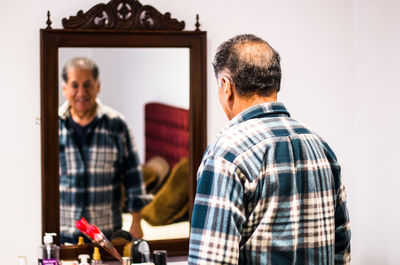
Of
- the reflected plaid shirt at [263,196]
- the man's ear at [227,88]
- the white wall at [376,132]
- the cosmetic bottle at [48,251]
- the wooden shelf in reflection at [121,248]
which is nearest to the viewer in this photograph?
the reflected plaid shirt at [263,196]

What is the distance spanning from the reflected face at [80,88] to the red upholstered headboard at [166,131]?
200mm

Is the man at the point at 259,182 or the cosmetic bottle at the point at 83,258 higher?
the man at the point at 259,182

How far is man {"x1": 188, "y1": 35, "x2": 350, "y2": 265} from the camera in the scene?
1.17 metres

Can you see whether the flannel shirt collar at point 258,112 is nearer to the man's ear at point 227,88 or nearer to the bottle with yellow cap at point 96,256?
the man's ear at point 227,88

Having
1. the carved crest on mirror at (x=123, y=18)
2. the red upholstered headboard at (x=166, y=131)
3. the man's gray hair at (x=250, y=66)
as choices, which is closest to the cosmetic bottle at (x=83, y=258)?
the red upholstered headboard at (x=166, y=131)

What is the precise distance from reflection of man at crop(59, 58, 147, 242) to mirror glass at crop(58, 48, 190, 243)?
1.1 inches

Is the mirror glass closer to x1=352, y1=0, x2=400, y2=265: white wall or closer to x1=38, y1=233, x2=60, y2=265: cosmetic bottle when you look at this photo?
x1=38, y1=233, x2=60, y2=265: cosmetic bottle

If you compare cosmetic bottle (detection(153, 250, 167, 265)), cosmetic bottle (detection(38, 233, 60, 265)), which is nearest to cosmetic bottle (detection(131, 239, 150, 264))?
cosmetic bottle (detection(153, 250, 167, 265))

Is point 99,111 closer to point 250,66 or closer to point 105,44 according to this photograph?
point 105,44

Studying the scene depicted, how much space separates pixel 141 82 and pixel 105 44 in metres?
0.19

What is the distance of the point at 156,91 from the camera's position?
7.06 ft

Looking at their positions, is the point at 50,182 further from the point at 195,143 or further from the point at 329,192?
the point at 329,192

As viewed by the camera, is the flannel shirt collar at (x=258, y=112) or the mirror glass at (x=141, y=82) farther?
the mirror glass at (x=141, y=82)

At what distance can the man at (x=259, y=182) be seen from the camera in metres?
1.17
